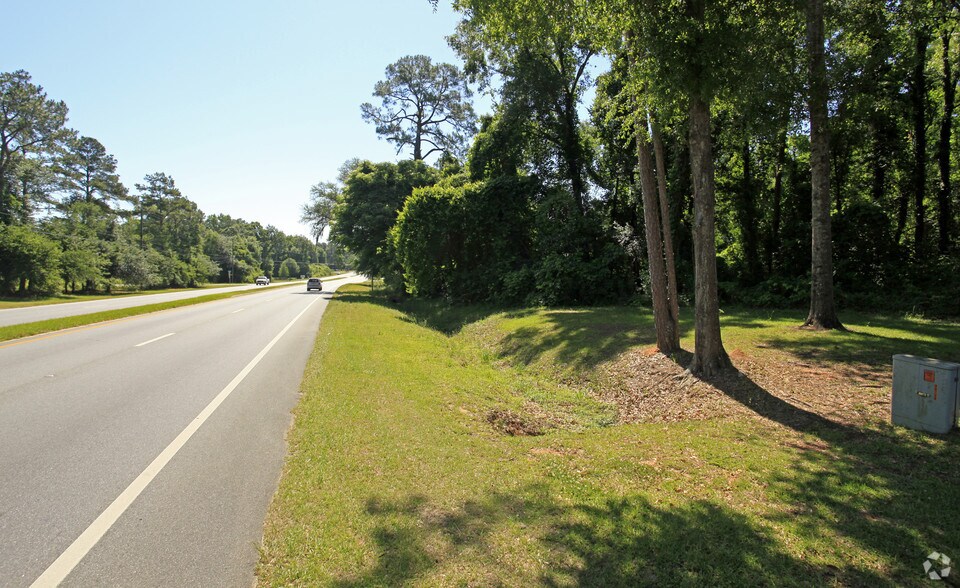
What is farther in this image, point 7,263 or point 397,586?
point 7,263

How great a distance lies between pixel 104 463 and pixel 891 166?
92.0ft

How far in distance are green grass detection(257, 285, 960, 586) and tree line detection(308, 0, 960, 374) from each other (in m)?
3.33

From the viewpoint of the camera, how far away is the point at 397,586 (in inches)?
123

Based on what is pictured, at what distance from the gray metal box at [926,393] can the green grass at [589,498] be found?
0.24 metres

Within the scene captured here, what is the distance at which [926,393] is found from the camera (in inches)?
231

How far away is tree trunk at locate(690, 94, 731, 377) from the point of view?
8.54m

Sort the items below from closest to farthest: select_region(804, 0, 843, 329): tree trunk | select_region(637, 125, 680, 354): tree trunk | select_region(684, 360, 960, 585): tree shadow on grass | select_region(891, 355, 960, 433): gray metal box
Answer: select_region(684, 360, 960, 585): tree shadow on grass < select_region(891, 355, 960, 433): gray metal box < select_region(637, 125, 680, 354): tree trunk < select_region(804, 0, 843, 329): tree trunk

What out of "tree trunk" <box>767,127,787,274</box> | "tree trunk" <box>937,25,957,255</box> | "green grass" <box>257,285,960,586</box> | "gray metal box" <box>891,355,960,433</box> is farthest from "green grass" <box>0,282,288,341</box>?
"tree trunk" <box>937,25,957,255</box>

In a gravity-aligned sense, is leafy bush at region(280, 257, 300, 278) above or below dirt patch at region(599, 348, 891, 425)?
above

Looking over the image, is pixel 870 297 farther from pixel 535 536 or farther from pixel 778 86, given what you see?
pixel 535 536

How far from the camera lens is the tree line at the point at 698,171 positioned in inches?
344

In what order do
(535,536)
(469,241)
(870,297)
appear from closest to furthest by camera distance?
(535,536)
(870,297)
(469,241)

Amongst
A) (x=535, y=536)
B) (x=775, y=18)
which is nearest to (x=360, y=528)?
(x=535, y=536)

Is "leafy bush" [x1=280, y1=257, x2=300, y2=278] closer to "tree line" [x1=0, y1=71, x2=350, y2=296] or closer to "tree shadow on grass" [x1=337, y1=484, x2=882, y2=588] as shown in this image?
"tree line" [x1=0, y1=71, x2=350, y2=296]
